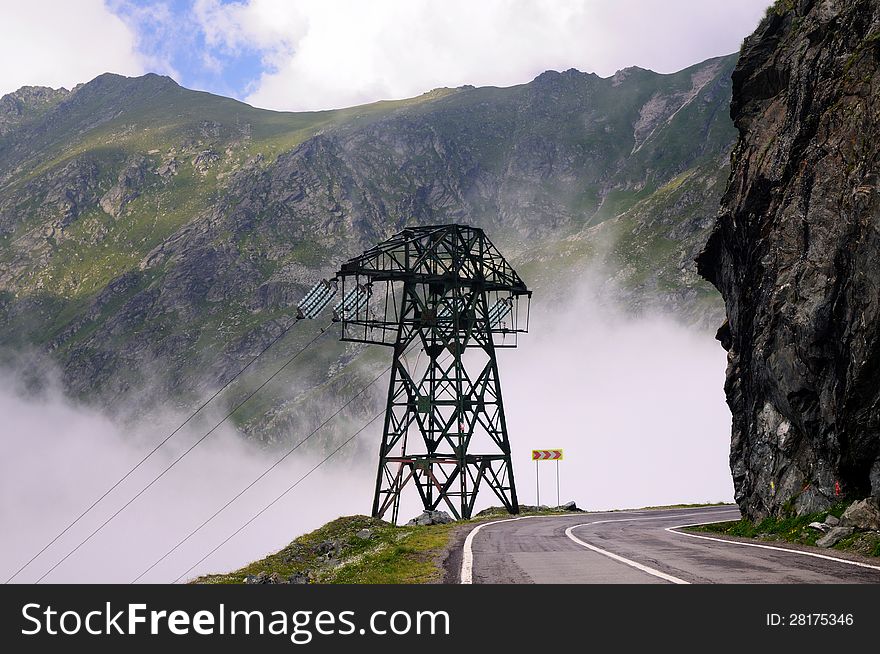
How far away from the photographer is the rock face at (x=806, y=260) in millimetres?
21781

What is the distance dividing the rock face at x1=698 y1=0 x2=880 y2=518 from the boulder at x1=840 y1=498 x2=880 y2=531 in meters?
0.60

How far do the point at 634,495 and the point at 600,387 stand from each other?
5483 cm

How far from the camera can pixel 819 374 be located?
2416 cm

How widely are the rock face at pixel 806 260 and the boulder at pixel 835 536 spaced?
1.86 m

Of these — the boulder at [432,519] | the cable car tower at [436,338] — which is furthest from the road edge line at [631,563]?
the cable car tower at [436,338]

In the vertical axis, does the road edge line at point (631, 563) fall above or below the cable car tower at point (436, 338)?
below

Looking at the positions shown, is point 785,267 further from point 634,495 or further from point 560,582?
point 634,495

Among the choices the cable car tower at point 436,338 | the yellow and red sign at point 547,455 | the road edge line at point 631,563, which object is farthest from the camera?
the yellow and red sign at point 547,455

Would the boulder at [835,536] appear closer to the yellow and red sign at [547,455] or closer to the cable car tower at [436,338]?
the cable car tower at [436,338]

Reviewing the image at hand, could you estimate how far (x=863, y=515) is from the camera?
65.2 ft

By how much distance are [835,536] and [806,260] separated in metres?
9.16

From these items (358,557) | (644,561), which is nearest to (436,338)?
(358,557)

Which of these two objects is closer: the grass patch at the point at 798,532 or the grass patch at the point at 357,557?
the grass patch at the point at 357,557

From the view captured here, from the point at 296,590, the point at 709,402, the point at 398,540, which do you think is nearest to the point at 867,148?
the point at 398,540
